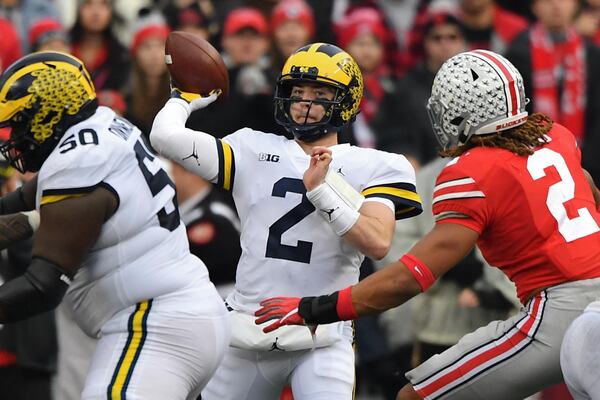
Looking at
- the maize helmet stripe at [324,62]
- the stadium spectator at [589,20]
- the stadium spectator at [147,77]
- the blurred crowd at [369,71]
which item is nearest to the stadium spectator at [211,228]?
the blurred crowd at [369,71]

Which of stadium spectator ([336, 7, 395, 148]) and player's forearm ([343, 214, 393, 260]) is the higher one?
player's forearm ([343, 214, 393, 260])

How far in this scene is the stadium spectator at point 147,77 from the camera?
917cm

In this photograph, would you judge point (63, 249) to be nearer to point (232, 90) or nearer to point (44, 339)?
point (44, 339)

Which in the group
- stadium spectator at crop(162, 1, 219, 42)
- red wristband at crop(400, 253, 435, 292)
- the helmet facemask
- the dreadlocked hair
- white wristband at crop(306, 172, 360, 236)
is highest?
the dreadlocked hair

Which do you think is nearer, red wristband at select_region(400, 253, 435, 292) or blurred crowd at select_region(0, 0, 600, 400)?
red wristband at select_region(400, 253, 435, 292)

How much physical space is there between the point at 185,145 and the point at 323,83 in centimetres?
64

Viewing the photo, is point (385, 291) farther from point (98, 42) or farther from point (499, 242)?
point (98, 42)

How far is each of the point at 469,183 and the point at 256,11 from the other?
17.1 ft

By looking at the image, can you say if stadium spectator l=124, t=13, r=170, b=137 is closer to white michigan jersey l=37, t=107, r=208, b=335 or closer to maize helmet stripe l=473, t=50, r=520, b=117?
white michigan jersey l=37, t=107, r=208, b=335

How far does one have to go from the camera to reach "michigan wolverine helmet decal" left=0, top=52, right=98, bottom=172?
5.11 metres

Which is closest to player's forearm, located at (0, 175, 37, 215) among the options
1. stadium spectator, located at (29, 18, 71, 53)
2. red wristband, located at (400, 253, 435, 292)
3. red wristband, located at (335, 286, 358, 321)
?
red wristband, located at (335, 286, 358, 321)

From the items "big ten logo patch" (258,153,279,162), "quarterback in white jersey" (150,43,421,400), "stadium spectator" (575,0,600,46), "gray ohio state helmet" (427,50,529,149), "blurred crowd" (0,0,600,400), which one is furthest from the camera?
"stadium spectator" (575,0,600,46)

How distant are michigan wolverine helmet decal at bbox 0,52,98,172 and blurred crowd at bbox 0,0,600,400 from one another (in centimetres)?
230

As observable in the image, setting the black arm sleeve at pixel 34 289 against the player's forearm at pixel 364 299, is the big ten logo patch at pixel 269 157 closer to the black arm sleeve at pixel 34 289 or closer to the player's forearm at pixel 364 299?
the player's forearm at pixel 364 299
